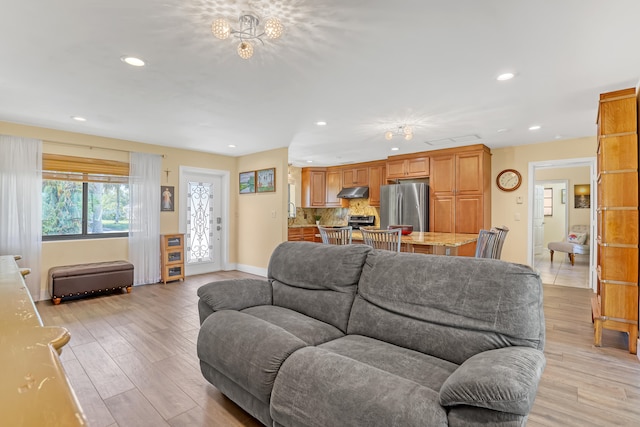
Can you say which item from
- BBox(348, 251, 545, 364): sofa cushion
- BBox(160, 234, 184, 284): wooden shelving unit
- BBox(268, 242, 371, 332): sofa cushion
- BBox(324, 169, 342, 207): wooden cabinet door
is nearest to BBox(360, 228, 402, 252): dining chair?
BBox(268, 242, 371, 332): sofa cushion

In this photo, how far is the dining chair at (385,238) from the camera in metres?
3.19

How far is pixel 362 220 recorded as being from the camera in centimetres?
740

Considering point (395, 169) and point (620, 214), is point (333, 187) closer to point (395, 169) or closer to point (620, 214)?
point (395, 169)

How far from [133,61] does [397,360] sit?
279 centimetres

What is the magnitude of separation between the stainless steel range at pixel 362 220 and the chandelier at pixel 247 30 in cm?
550

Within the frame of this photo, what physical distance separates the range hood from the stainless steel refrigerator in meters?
0.98

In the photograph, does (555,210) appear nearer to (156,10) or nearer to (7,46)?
(156,10)

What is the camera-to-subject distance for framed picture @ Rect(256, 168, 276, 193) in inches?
225

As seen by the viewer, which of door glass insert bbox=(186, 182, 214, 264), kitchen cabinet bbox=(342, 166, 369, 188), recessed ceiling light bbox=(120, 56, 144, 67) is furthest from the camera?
kitchen cabinet bbox=(342, 166, 369, 188)

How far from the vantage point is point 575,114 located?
369cm

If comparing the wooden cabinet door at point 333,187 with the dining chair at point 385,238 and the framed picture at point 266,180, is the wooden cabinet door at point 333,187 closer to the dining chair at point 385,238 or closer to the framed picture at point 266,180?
the framed picture at point 266,180

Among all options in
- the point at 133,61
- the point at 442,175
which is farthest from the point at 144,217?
the point at 442,175

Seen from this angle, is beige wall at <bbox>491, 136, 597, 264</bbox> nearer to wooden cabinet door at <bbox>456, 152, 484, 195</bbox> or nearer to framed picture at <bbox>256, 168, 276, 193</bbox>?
wooden cabinet door at <bbox>456, 152, 484, 195</bbox>

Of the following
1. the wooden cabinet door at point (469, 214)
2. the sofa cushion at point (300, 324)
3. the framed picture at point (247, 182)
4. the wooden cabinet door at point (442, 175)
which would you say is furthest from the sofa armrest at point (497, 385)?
the framed picture at point (247, 182)
